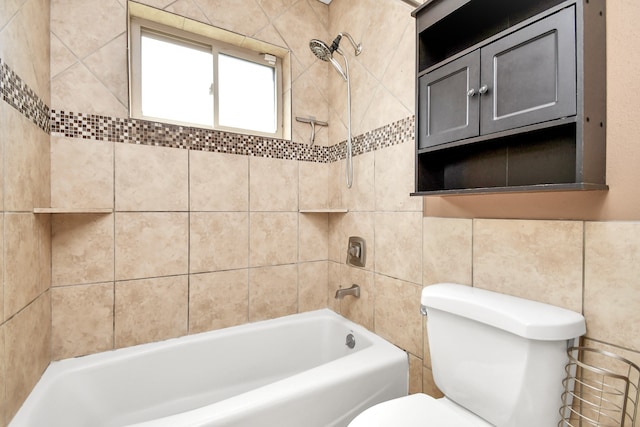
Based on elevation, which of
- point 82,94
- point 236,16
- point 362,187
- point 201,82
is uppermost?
point 236,16

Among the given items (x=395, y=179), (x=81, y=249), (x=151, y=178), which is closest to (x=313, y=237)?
(x=395, y=179)

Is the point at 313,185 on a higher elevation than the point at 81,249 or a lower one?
higher

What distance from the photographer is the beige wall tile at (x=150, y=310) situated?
4.90 feet

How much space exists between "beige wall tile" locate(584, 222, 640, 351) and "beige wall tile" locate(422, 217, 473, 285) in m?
0.38

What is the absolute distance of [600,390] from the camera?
80 centimetres

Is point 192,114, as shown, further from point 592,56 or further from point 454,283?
point 592,56

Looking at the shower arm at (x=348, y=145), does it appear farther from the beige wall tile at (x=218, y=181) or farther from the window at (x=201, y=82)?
the beige wall tile at (x=218, y=181)

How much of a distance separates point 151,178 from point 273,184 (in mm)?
667

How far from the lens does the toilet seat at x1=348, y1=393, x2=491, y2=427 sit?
0.91m

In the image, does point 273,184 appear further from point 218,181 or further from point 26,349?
point 26,349

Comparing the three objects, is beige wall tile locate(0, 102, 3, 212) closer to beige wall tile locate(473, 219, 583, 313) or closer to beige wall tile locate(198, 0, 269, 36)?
beige wall tile locate(198, 0, 269, 36)

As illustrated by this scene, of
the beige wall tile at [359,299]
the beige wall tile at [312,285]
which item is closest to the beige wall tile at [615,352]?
the beige wall tile at [359,299]

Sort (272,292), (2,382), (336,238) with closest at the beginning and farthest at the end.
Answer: (2,382) < (272,292) < (336,238)

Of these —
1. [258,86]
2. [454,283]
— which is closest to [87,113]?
[258,86]
